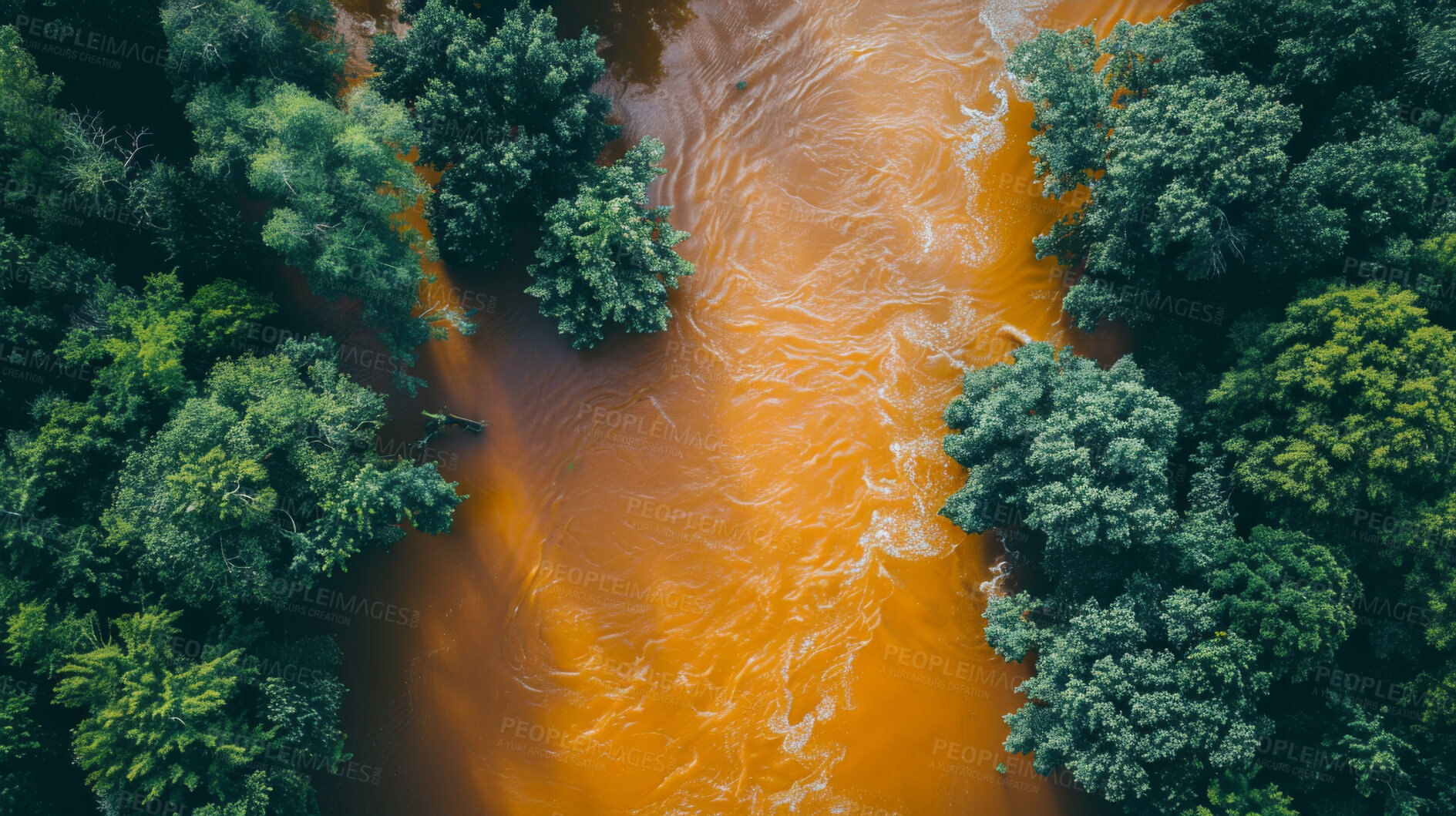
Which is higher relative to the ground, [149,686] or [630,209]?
[630,209]

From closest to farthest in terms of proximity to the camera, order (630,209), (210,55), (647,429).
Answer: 1. (210,55)
2. (630,209)
3. (647,429)

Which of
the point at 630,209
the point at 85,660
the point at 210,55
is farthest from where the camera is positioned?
the point at 630,209

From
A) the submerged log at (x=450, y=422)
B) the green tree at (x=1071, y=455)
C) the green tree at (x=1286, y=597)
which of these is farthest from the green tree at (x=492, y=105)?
the green tree at (x=1286, y=597)

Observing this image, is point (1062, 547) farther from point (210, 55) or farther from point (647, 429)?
point (210, 55)

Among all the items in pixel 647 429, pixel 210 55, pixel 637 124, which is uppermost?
pixel 637 124

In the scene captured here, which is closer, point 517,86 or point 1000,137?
point 517,86

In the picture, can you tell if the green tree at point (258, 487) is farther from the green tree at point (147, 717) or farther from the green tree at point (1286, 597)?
the green tree at point (1286, 597)

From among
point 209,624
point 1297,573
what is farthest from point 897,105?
point 209,624
